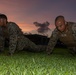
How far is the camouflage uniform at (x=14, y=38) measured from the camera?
10073 millimetres

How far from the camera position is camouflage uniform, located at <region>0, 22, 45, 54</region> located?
33.0 ft

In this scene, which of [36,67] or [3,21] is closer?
[36,67]

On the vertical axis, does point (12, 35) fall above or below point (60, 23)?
below

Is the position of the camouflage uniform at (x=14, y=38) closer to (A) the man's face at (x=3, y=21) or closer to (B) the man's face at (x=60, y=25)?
(A) the man's face at (x=3, y=21)

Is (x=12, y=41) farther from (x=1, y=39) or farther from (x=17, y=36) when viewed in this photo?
(x=1, y=39)

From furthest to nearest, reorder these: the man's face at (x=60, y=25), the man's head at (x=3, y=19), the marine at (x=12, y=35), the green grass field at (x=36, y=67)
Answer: the marine at (x=12, y=35) → the man's head at (x=3, y=19) → the man's face at (x=60, y=25) → the green grass field at (x=36, y=67)

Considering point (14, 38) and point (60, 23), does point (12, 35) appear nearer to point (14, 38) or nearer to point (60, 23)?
point (14, 38)

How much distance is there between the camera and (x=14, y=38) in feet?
33.4

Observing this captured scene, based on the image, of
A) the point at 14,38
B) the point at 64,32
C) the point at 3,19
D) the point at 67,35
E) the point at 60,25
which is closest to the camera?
the point at 60,25

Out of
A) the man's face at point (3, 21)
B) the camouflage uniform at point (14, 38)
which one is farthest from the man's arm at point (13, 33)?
the man's face at point (3, 21)

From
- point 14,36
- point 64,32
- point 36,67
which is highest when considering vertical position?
point 64,32

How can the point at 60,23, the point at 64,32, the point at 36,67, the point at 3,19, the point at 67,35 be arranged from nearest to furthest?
the point at 36,67 < the point at 60,23 < the point at 64,32 < the point at 67,35 < the point at 3,19

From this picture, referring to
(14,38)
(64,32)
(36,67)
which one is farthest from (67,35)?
(36,67)

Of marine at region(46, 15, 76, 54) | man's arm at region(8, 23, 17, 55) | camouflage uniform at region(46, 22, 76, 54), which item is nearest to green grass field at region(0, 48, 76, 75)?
marine at region(46, 15, 76, 54)
